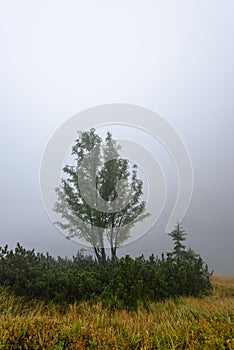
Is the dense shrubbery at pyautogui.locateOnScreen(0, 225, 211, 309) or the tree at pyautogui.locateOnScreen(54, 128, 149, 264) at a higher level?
the tree at pyautogui.locateOnScreen(54, 128, 149, 264)

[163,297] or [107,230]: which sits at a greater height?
[107,230]

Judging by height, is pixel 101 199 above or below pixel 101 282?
above

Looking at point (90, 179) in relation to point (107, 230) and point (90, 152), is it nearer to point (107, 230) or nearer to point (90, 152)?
point (90, 152)

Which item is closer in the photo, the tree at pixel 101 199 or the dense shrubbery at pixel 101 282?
the dense shrubbery at pixel 101 282

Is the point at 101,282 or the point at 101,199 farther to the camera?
the point at 101,199

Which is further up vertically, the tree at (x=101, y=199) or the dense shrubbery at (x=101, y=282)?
the tree at (x=101, y=199)

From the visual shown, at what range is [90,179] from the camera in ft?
57.4

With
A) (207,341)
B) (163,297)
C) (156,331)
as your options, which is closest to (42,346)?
(156,331)

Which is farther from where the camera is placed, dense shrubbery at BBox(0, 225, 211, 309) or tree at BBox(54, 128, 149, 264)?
tree at BBox(54, 128, 149, 264)

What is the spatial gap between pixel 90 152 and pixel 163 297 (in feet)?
38.1

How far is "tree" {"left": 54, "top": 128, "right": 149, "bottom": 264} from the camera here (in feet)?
54.1

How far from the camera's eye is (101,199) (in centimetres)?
1684

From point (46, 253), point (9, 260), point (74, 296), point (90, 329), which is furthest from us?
point (46, 253)

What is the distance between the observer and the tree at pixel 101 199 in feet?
54.1
